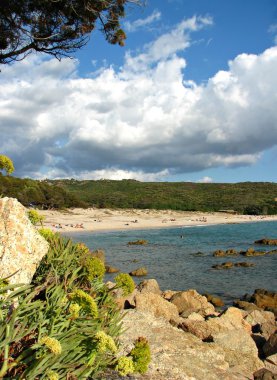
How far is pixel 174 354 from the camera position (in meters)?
6.16

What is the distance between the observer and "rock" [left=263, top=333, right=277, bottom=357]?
8.85m

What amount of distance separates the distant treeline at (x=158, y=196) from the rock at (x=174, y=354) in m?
52.4

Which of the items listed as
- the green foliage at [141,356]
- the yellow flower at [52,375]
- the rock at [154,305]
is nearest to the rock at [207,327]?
the rock at [154,305]

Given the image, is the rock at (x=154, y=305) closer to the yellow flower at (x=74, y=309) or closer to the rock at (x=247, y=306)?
the rock at (x=247, y=306)

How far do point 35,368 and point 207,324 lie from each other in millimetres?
6125

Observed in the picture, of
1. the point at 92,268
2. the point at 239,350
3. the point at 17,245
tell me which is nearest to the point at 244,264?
the point at 239,350

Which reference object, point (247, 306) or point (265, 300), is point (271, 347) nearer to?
point (247, 306)

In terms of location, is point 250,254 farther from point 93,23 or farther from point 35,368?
point 35,368

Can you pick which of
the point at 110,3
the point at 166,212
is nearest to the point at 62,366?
the point at 110,3

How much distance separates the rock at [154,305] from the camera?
9617mm

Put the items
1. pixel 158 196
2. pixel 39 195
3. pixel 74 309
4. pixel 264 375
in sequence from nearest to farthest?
pixel 74 309
pixel 264 375
pixel 39 195
pixel 158 196

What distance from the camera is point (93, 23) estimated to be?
38.1 feet

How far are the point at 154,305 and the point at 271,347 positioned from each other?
9.16ft

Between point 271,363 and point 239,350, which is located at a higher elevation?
point 239,350
